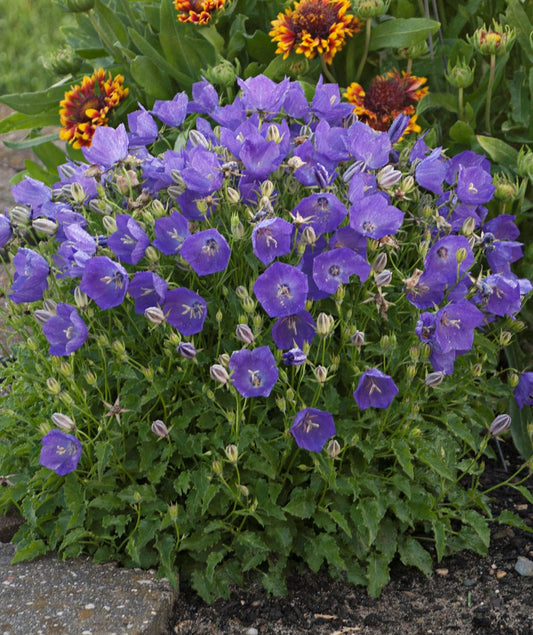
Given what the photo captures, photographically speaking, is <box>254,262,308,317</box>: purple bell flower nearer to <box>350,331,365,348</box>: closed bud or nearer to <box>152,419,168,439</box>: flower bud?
<box>350,331,365,348</box>: closed bud

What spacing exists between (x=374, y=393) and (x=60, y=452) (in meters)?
0.81

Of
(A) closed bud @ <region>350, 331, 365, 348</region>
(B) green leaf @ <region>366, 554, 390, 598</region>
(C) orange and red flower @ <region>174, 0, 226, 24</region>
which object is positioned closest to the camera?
(A) closed bud @ <region>350, 331, 365, 348</region>

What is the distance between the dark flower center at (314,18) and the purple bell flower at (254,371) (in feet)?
4.66

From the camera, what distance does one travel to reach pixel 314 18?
112 inches

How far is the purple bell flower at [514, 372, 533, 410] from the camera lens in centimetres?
247

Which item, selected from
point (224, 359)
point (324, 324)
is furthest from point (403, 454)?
point (224, 359)

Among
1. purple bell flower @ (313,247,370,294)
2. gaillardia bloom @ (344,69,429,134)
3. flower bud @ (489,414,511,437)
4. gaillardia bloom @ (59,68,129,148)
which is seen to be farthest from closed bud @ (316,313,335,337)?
gaillardia bloom @ (59,68,129,148)

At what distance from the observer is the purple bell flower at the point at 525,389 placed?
2.47 meters

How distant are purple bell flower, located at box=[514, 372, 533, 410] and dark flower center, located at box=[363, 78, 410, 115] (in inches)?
41.0

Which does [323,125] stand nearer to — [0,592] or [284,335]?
[284,335]

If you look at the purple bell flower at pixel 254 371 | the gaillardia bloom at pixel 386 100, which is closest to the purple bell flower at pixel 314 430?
the purple bell flower at pixel 254 371

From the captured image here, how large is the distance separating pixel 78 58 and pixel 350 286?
2197mm

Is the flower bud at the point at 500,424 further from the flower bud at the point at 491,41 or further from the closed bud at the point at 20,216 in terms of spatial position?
the closed bud at the point at 20,216

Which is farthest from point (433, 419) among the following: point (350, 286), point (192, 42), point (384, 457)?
point (192, 42)
